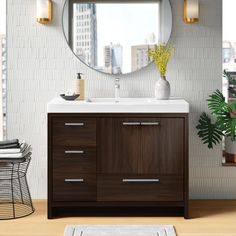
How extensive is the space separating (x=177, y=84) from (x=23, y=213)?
1.66 meters

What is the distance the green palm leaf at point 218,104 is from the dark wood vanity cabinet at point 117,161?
1.56 ft

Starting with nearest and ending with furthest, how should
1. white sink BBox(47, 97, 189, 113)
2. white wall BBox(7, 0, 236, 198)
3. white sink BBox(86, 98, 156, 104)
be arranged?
1. white sink BBox(47, 97, 189, 113)
2. white sink BBox(86, 98, 156, 104)
3. white wall BBox(7, 0, 236, 198)

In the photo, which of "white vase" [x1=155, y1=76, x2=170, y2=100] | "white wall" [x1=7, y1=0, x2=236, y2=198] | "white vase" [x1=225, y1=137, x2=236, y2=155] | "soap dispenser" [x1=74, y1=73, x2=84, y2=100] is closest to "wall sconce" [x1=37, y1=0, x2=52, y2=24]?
"white wall" [x1=7, y1=0, x2=236, y2=198]

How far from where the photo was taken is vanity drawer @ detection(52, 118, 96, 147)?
479 centimetres

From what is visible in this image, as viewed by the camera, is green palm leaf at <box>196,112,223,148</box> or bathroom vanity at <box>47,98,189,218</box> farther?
green palm leaf at <box>196,112,223,148</box>

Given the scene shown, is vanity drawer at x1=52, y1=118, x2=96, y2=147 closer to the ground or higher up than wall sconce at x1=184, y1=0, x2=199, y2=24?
closer to the ground

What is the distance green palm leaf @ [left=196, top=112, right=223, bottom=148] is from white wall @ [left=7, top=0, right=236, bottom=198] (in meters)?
0.10

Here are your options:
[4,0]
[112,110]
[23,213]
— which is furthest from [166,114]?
[4,0]

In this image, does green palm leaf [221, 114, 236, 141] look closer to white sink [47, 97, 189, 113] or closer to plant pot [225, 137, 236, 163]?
plant pot [225, 137, 236, 163]

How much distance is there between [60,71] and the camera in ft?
17.5

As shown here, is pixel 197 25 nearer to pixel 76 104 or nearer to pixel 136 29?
pixel 136 29

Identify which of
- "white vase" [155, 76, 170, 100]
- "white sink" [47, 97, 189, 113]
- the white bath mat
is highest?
"white vase" [155, 76, 170, 100]

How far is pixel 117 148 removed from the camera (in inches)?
190

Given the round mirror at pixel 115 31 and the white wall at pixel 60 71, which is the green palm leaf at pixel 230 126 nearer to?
the white wall at pixel 60 71
